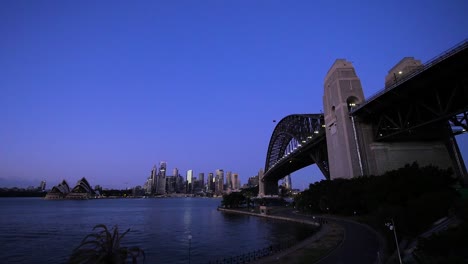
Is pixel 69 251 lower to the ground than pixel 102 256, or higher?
lower

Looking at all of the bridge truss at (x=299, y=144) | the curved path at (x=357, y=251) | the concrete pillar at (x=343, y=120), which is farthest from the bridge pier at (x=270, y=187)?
the curved path at (x=357, y=251)

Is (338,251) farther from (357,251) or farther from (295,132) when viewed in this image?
(295,132)

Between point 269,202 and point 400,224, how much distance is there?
120400 millimetres

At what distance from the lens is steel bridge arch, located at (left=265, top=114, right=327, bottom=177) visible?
88.6 m

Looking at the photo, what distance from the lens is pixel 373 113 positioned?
5328 cm

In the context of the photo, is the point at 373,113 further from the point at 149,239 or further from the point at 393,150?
the point at 149,239

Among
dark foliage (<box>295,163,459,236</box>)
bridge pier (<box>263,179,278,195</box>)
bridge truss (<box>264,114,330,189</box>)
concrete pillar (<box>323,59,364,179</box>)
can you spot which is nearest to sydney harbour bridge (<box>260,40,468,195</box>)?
concrete pillar (<box>323,59,364,179</box>)

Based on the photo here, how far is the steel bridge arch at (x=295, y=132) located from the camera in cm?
8855

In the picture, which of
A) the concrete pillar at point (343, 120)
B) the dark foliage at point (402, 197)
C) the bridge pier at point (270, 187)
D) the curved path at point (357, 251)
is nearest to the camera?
the curved path at point (357, 251)

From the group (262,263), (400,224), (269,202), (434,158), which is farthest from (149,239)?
(269,202)

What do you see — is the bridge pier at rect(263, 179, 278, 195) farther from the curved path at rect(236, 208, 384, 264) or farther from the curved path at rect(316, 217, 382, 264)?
the curved path at rect(236, 208, 384, 264)

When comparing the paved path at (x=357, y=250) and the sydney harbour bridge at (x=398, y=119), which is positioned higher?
the sydney harbour bridge at (x=398, y=119)

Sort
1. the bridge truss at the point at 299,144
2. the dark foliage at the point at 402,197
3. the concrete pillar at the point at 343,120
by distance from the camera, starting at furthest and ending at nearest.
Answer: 1. the bridge truss at the point at 299,144
2. the concrete pillar at the point at 343,120
3. the dark foliage at the point at 402,197

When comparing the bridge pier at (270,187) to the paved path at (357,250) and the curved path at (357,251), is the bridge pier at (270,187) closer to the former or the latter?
the paved path at (357,250)
